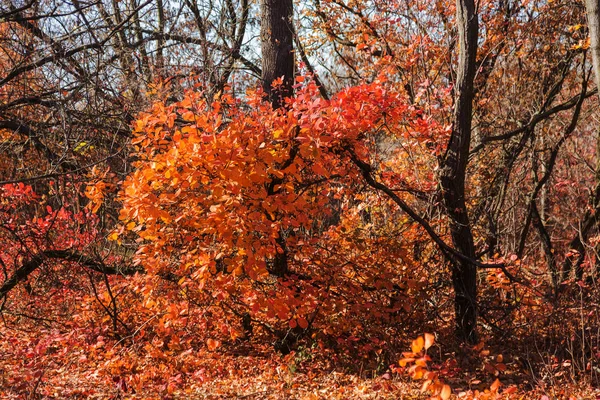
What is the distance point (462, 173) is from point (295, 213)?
1.85 meters

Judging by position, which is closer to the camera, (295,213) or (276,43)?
(295,213)

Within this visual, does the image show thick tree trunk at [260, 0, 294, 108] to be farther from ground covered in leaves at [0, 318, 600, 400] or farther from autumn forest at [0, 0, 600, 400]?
ground covered in leaves at [0, 318, 600, 400]

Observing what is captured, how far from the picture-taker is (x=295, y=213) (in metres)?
4.57

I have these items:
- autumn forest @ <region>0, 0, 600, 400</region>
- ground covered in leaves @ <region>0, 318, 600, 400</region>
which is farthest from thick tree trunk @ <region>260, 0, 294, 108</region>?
ground covered in leaves @ <region>0, 318, 600, 400</region>

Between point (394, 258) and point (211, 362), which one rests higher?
point (394, 258)

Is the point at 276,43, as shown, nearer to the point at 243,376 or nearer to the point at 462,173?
the point at 462,173

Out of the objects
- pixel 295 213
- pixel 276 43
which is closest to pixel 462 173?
pixel 295 213

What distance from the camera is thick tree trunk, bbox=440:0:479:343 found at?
510 centimetres

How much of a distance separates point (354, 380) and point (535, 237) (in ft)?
20.0

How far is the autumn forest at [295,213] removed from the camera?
4332 millimetres

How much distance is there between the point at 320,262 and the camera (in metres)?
5.65

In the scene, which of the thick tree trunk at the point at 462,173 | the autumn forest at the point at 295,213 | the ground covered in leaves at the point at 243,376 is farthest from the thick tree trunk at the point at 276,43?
the ground covered in leaves at the point at 243,376

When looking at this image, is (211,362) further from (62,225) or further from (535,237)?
(535,237)

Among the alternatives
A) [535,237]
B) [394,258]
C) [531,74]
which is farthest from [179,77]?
[535,237]
